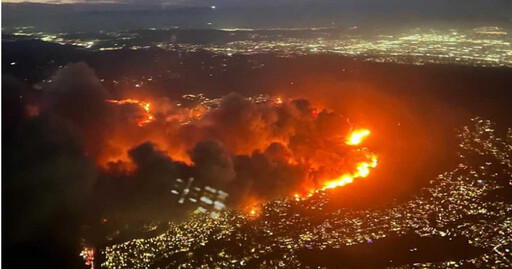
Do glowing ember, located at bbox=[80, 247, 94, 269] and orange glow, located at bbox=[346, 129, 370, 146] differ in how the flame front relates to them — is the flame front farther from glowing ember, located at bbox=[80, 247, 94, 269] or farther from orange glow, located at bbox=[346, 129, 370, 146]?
glowing ember, located at bbox=[80, 247, 94, 269]

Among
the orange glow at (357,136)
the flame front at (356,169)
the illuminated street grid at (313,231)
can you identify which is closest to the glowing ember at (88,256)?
the illuminated street grid at (313,231)

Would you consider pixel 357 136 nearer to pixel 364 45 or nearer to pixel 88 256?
pixel 88 256

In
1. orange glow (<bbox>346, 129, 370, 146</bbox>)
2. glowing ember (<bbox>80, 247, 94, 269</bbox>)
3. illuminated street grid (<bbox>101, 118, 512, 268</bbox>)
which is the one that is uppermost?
orange glow (<bbox>346, 129, 370, 146</bbox>)

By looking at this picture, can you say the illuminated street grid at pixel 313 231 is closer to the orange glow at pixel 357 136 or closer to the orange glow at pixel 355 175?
the orange glow at pixel 355 175

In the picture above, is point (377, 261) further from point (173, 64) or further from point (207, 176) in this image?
point (173, 64)

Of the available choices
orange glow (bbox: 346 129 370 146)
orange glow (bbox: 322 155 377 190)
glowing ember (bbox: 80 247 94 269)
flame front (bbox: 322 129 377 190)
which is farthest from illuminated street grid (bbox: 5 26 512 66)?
glowing ember (bbox: 80 247 94 269)
